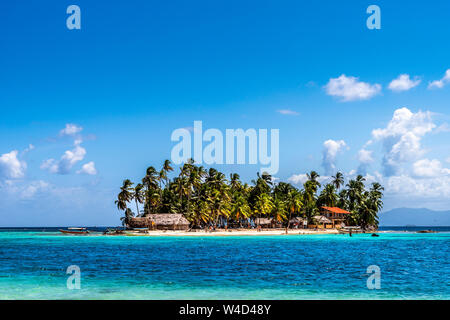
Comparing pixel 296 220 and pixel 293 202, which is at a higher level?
pixel 293 202

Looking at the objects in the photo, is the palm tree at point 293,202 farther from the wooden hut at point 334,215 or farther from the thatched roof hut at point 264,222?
the wooden hut at point 334,215

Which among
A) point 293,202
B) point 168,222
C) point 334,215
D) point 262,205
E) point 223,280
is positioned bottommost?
point 334,215

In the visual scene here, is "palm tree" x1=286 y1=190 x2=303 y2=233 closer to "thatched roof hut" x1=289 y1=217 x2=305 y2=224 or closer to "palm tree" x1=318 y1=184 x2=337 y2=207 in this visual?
"thatched roof hut" x1=289 y1=217 x2=305 y2=224

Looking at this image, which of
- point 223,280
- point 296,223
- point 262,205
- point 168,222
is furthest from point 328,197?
point 223,280

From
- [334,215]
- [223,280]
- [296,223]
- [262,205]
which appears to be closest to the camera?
[223,280]

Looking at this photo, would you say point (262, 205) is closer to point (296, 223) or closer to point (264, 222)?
point (264, 222)

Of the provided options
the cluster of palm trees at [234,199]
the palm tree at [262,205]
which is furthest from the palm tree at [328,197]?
the palm tree at [262,205]

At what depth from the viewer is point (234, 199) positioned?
336ft

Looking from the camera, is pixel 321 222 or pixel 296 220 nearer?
pixel 321 222

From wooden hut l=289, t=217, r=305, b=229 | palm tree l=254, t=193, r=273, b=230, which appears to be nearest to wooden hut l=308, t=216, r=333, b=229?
wooden hut l=289, t=217, r=305, b=229

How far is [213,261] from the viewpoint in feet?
118

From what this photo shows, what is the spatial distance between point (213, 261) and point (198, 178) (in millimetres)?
59576
